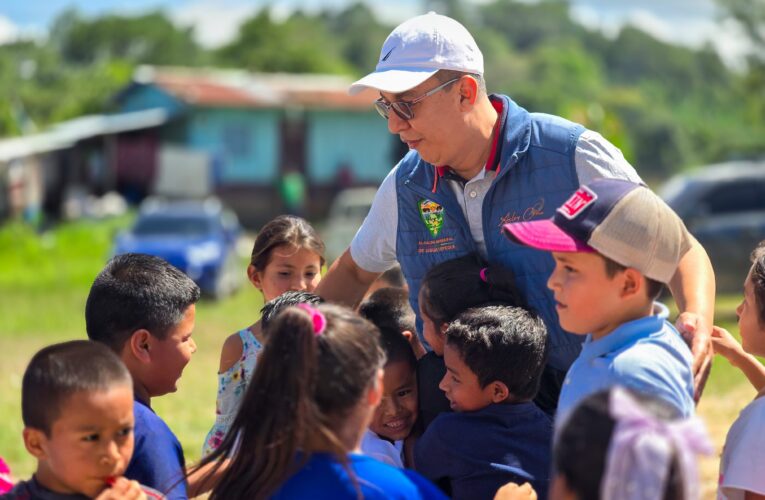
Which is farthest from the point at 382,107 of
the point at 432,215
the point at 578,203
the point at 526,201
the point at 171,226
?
the point at 171,226

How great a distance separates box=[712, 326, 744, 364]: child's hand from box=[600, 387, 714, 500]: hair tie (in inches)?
56.7

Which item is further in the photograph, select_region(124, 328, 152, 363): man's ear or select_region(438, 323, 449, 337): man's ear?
select_region(438, 323, 449, 337): man's ear

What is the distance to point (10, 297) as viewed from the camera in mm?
18875

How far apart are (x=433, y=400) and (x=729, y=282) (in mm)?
11618

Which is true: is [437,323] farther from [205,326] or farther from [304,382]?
[205,326]

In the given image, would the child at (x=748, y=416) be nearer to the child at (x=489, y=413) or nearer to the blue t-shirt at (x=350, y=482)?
the child at (x=489, y=413)

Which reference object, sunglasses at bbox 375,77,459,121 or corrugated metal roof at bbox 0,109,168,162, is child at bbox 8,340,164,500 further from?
corrugated metal roof at bbox 0,109,168,162

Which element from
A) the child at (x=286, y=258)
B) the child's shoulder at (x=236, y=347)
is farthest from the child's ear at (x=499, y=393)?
the child at (x=286, y=258)

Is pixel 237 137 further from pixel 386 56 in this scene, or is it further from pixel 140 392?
pixel 140 392

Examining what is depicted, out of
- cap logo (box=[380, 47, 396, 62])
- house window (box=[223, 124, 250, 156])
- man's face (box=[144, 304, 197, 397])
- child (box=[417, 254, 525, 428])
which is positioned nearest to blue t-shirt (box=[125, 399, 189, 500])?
man's face (box=[144, 304, 197, 397])

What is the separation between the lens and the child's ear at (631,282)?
285cm

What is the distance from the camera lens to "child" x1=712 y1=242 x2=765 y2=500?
3172 millimetres

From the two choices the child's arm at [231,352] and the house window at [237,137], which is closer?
the child's arm at [231,352]

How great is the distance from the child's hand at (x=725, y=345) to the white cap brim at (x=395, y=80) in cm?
120
